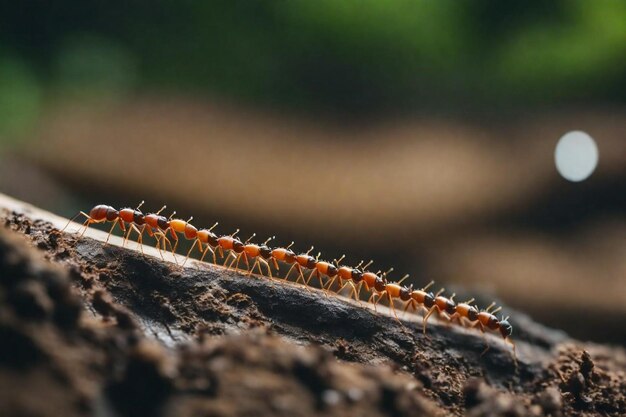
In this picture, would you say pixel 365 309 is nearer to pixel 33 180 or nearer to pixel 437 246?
pixel 437 246

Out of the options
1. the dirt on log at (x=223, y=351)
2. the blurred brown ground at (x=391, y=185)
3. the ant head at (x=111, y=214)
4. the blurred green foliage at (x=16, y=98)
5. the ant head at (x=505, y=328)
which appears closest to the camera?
the dirt on log at (x=223, y=351)

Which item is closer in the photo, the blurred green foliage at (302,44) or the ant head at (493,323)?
the ant head at (493,323)

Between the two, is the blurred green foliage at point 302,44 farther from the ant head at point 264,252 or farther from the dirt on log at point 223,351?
the ant head at point 264,252

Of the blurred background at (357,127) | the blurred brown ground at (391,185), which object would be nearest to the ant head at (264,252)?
the blurred background at (357,127)

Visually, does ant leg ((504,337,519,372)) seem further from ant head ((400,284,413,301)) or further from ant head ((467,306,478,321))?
ant head ((400,284,413,301))

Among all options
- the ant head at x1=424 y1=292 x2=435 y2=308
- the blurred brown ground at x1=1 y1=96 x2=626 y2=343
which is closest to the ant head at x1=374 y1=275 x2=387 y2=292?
the ant head at x1=424 y1=292 x2=435 y2=308

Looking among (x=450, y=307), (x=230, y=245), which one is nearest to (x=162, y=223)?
(x=230, y=245)
